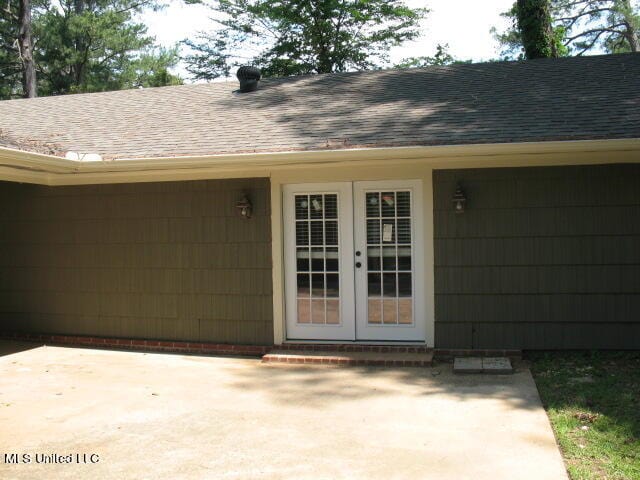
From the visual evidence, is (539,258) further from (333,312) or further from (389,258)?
(333,312)

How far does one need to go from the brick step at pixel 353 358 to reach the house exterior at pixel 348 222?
1.01 feet

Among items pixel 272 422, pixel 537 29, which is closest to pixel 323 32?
pixel 537 29

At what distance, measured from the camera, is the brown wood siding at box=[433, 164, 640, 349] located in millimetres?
6703

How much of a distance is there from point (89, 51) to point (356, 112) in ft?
67.5

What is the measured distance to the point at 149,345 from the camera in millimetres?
7836

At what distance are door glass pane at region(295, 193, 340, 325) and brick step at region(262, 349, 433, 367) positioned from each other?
0.48 meters

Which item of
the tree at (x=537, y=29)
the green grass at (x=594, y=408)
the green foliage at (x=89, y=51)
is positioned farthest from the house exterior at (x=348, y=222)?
the green foliage at (x=89, y=51)

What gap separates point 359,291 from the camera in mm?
7289

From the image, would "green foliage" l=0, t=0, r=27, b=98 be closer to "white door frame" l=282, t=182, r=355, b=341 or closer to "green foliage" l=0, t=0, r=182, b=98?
"green foliage" l=0, t=0, r=182, b=98

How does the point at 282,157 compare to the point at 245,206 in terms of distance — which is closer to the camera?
the point at 282,157

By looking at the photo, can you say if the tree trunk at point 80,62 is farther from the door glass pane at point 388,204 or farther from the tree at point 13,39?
the door glass pane at point 388,204

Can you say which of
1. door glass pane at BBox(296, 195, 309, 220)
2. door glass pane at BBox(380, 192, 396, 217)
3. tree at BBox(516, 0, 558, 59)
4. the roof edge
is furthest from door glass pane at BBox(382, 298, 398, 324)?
tree at BBox(516, 0, 558, 59)

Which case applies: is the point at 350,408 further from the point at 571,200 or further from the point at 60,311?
the point at 60,311

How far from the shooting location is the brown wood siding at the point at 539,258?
670 centimetres
